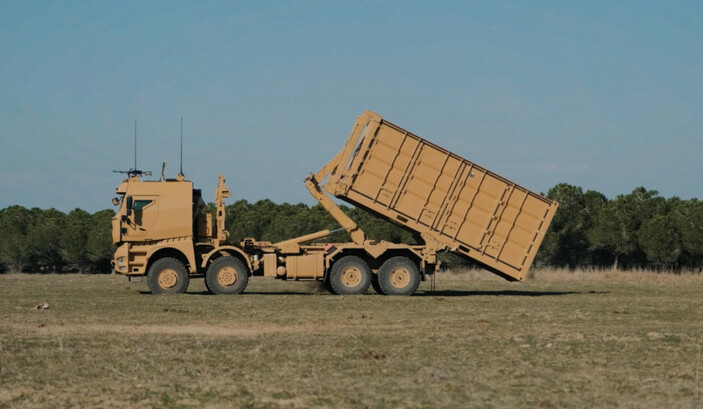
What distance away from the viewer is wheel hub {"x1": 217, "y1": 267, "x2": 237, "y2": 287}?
30.2 m

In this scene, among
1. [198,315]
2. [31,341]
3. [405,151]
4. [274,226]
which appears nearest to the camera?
[31,341]

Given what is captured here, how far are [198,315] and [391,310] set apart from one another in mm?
4388

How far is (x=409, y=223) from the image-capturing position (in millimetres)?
29562

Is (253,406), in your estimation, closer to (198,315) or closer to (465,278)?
(198,315)

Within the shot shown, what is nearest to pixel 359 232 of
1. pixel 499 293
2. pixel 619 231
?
pixel 499 293

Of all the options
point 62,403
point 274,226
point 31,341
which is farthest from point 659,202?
point 62,403

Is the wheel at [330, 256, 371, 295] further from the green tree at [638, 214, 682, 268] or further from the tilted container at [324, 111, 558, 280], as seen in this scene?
the green tree at [638, 214, 682, 268]

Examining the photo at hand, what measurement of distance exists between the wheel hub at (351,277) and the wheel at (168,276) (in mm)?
Result: 4421

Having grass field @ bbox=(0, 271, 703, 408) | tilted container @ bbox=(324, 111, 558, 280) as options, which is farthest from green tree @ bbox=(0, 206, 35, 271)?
tilted container @ bbox=(324, 111, 558, 280)

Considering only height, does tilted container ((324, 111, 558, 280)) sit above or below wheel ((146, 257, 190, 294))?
above

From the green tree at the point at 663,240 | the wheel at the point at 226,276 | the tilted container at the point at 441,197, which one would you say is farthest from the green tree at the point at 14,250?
the tilted container at the point at 441,197

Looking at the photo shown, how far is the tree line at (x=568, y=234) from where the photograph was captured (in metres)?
61.4

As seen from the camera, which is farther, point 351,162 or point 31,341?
point 351,162

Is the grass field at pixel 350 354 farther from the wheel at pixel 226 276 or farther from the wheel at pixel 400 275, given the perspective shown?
the wheel at pixel 400 275
